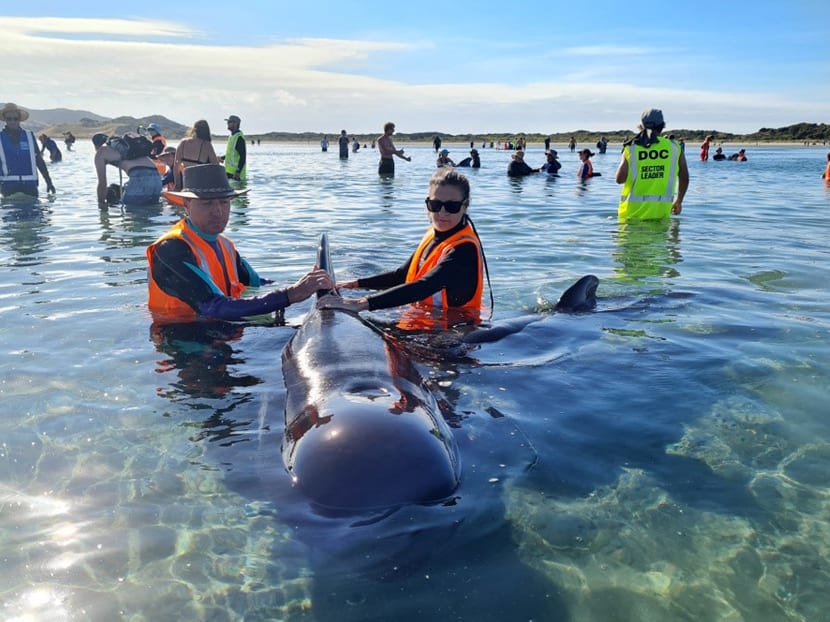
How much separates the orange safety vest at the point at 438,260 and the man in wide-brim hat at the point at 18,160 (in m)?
13.1

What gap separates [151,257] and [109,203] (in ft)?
44.8

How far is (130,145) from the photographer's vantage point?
16.9m

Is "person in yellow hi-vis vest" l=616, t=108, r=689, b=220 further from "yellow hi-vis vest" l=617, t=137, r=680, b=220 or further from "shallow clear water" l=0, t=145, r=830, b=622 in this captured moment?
"shallow clear water" l=0, t=145, r=830, b=622

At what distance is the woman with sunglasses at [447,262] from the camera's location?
6.69 metres

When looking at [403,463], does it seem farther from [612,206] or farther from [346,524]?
[612,206]

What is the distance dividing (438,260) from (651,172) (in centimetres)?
823

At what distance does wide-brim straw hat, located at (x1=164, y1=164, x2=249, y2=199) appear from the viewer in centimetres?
641

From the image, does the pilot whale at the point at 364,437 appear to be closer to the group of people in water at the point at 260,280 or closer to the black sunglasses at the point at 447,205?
the group of people in water at the point at 260,280

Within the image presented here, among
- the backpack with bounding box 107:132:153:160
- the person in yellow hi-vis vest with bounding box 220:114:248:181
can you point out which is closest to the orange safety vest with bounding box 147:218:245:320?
the backpack with bounding box 107:132:153:160

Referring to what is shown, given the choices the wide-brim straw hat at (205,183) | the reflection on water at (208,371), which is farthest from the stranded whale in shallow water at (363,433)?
the wide-brim straw hat at (205,183)

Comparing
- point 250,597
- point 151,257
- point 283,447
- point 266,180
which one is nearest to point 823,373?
point 283,447

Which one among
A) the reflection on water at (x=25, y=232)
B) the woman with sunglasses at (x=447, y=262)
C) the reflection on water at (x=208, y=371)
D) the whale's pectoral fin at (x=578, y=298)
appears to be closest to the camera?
the reflection on water at (x=208, y=371)

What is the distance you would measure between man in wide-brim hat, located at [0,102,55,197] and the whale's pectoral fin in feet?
46.3

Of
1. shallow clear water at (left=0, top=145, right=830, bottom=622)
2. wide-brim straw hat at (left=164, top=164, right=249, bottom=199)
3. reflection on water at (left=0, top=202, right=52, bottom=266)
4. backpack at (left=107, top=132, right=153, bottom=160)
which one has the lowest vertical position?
shallow clear water at (left=0, top=145, right=830, bottom=622)
